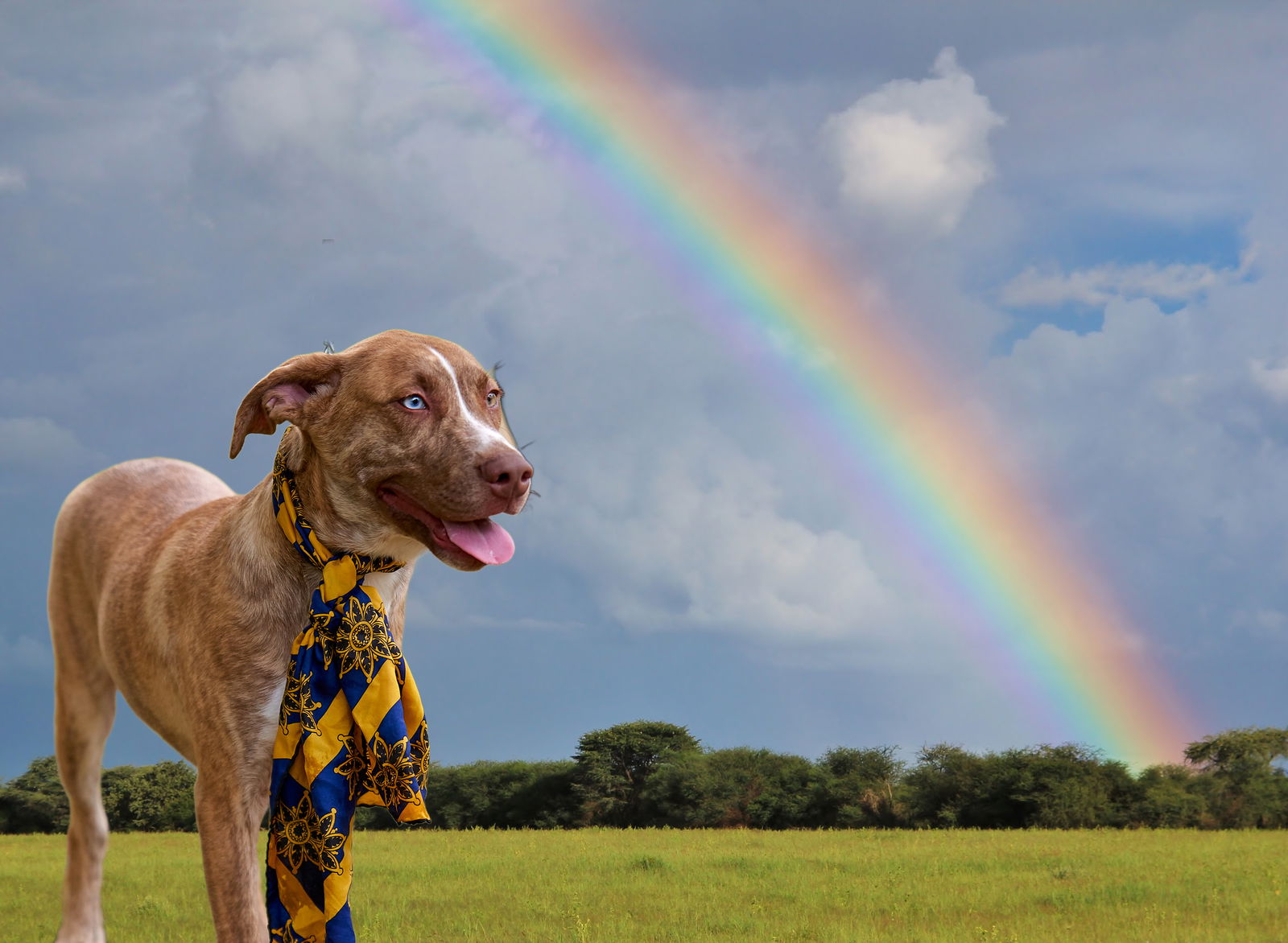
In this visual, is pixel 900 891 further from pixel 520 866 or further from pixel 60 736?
pixel 60 736

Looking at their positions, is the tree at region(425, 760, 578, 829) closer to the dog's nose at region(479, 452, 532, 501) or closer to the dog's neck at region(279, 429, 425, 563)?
the dog's neck at region(279, 429, 425, 563)

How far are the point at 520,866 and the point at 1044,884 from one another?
605 cm

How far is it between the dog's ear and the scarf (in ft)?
1.00

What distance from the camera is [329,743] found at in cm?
514

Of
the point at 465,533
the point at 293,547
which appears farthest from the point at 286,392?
the point at 465,533

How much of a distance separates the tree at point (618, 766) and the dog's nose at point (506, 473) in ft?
55.0

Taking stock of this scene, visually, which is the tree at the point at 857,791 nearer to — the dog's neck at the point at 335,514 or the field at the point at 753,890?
the field at the point at 753,890

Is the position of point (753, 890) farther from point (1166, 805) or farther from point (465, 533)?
point (1166, 805)

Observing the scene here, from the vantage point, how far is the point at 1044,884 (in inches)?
461

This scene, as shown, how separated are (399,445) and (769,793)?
16922mm

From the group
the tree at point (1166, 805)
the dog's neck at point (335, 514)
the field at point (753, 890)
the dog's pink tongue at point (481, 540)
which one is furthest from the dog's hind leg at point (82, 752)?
the tree at point (1166, 805)

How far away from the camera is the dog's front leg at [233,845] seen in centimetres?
511

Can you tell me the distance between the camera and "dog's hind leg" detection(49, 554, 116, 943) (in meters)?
7.65

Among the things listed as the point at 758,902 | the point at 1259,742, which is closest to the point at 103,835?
the point at 758,902
